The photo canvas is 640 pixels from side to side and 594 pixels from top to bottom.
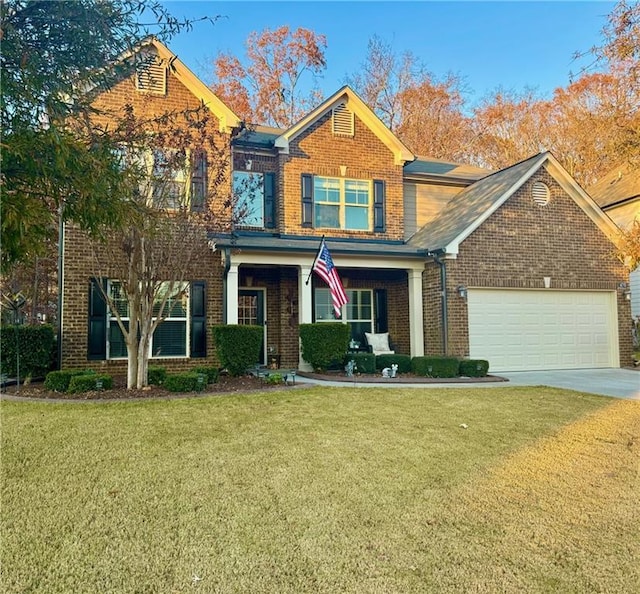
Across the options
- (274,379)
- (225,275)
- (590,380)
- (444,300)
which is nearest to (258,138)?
(225,275)

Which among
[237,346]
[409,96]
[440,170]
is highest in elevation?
[409,96]

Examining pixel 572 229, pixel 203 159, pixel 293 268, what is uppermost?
pixel 203 159

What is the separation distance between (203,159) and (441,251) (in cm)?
601

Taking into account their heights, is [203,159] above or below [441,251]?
above

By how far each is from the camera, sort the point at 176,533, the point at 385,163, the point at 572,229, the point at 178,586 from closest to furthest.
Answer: the point at 178,586
the point at 176,533
the point at 572,229
the point at 385,163

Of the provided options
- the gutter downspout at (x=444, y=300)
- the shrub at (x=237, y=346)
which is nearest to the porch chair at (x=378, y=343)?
the gutter downspout at (x=444, y=300)

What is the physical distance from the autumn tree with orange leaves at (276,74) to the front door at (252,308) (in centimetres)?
1486

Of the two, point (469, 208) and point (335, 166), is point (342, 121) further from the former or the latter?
point (469, 208)

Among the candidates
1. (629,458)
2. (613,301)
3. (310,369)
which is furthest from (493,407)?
(613,301)

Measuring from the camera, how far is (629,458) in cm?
471

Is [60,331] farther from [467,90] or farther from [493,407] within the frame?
[467,90]

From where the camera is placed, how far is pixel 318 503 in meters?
3.55

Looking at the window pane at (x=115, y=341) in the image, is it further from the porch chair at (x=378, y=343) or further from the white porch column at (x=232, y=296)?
the porch chair at (x=378, y=343)

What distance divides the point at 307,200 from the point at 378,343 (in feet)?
14.5
